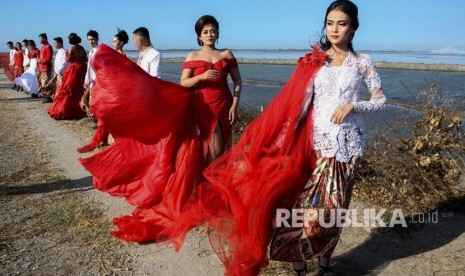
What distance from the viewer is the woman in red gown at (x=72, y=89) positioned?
10.3 metres

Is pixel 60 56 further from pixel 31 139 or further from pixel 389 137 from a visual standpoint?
pixel 389 137

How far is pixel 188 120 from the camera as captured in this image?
169 inches

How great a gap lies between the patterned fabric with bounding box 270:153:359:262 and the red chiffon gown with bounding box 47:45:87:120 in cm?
852

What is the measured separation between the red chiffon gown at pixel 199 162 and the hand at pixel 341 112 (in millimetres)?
210

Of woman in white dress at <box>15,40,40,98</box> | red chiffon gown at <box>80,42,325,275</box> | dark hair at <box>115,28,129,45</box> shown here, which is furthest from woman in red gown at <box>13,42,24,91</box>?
red chiffon gown at <box>80,42,325,275</box>

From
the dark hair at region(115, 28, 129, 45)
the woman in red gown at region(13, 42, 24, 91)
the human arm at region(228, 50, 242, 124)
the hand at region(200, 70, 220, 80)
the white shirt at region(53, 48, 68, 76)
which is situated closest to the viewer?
the hand at region(200, 70, 220, 80)

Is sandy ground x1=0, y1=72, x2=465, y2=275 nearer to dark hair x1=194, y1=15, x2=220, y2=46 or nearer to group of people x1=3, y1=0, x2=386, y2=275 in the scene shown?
group of people x1=3, y1=0, x2=386, y2=275

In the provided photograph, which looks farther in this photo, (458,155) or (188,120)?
(458,155)

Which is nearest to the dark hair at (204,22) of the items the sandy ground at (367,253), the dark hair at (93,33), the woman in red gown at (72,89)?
the sandy ground at (367,253)

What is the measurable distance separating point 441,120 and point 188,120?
2.59 meters

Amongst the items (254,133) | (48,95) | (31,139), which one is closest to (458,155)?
(254,133)

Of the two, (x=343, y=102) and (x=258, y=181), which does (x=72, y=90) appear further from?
(x=343, y=102)

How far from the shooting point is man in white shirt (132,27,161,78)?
549cm

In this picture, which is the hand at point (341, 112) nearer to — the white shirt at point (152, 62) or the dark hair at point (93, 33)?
the white shirt at point (152, 62)
